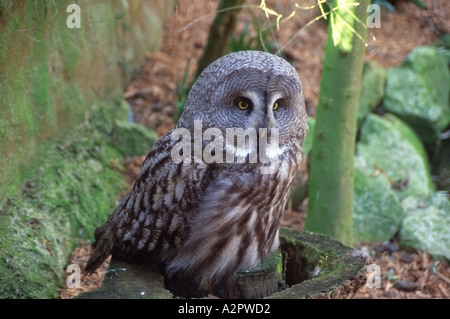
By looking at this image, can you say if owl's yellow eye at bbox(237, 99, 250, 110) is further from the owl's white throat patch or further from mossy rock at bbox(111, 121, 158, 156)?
mossy rock at bbox(111, 121, 158, 156)

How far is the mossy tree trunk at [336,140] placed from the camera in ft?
11.6

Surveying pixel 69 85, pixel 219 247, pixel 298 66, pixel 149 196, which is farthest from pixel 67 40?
pixel 298 66

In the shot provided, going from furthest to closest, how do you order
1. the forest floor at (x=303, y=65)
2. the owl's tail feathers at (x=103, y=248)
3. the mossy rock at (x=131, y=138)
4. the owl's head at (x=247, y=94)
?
1. the mossy rock at (x=131, y=138)
2. the forest floor at (x=303, y=65)
3. the owl's tail feathers at (x=103, y=248)
4. the owl's head at (x=247, y=94)

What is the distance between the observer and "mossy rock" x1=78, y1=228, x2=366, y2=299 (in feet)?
7.84

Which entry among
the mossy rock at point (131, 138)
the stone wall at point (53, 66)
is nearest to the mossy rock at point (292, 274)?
the stone wall at point (53, 66)

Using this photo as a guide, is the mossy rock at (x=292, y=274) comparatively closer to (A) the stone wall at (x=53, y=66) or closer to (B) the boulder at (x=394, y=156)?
(A) the stone wall at (x=53, y=66)

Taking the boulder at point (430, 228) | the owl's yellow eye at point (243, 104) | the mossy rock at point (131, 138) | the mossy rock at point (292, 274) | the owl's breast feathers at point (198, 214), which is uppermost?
the owl's yellow eye at point (243, 104)

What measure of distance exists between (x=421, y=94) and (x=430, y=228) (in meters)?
2.65

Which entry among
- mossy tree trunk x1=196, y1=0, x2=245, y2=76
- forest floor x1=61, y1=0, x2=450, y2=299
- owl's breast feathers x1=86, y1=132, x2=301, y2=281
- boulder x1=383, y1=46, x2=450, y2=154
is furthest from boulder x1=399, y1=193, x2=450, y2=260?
mossy tree trunk x1=196, y1=0, x2=245, y2=76

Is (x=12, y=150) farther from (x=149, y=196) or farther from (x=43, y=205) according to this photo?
(x=149, y=196)

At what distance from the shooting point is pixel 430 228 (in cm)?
454

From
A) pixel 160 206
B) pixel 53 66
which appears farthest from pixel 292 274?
pixel 53 66

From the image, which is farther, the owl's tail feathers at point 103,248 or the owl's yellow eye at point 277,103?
the owl's tail feathers at point 103,248

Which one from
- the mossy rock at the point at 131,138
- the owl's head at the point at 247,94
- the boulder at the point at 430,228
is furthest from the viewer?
the mossy rock at the point at 131,138
